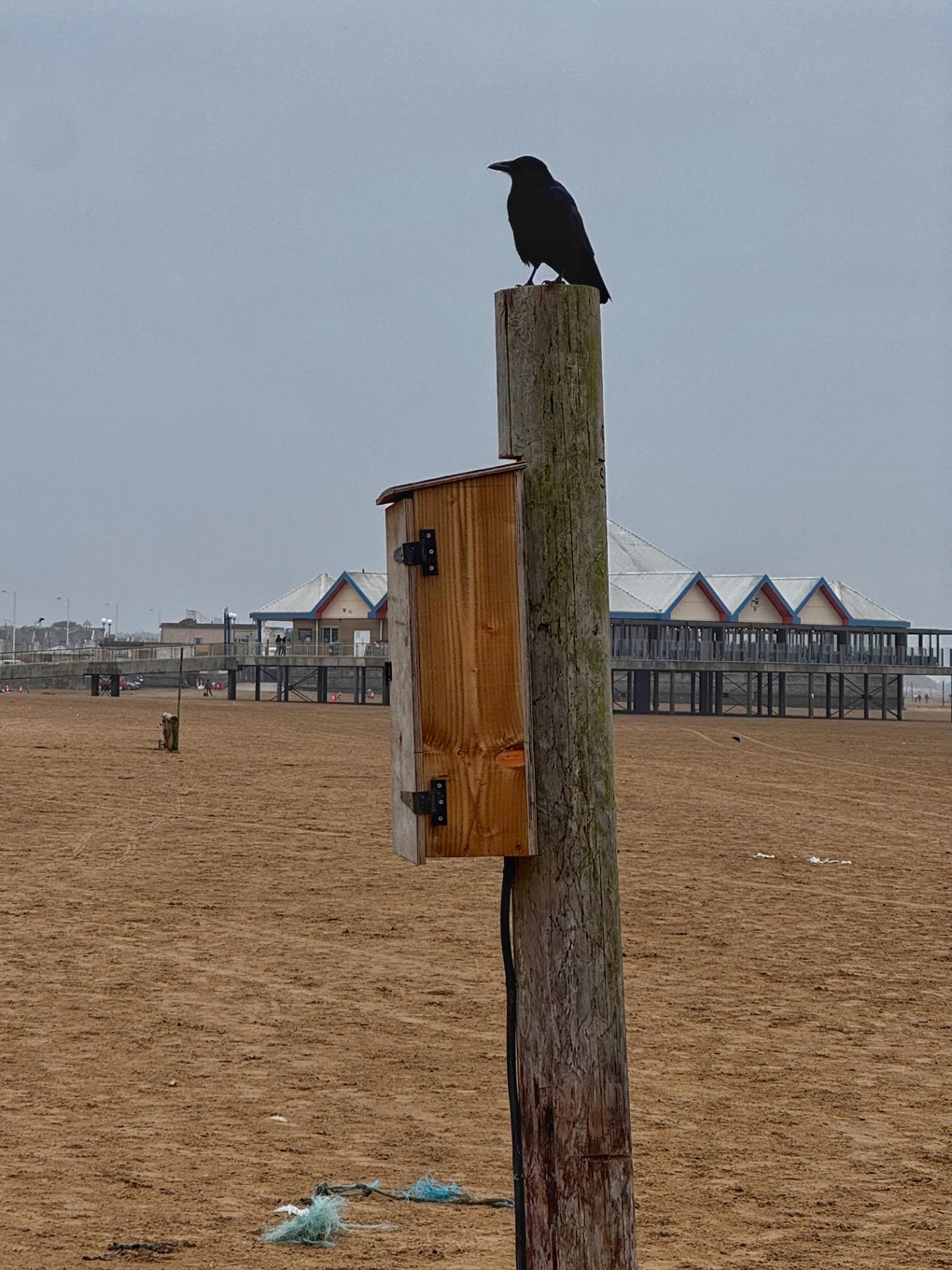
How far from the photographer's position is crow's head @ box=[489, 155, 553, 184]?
498 centimetres

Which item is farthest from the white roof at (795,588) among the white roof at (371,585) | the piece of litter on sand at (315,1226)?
the piece of litter on sand at (315,1226)

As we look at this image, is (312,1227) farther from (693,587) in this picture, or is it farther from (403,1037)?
(693,587)

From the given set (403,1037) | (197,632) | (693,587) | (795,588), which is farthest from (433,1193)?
(197,632)

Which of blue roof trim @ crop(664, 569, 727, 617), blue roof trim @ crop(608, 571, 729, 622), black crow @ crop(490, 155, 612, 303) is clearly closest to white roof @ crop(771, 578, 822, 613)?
blue roof trim @ crop(664, 569, 727, 617)

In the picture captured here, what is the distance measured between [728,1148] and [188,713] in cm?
3776

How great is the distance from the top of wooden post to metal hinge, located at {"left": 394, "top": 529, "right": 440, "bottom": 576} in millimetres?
262

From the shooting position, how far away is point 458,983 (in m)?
8.50

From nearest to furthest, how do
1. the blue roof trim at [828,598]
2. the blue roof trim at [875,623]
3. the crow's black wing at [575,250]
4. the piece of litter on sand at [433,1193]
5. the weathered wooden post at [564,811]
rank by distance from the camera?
1. the weathered wooden post at [564,811]
2. the crow's black wing at [575,250]
3. the piece of litter on sand at [433,1193]
4. the blue roof trim at [828,598]
5. the blue roof trim at [875,623]

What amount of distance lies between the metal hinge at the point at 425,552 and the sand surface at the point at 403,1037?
256cm

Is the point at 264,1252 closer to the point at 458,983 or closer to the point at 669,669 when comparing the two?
the point at 458,983

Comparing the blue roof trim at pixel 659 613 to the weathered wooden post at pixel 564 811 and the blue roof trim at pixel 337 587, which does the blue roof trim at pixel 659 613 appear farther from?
the weathered wooden post at pixel 564 811

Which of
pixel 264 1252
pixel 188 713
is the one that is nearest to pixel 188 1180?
pixel 264 1252

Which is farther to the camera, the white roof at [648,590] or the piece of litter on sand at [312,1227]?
the white roof at [648,590]

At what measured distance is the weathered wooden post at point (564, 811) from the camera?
313cm
